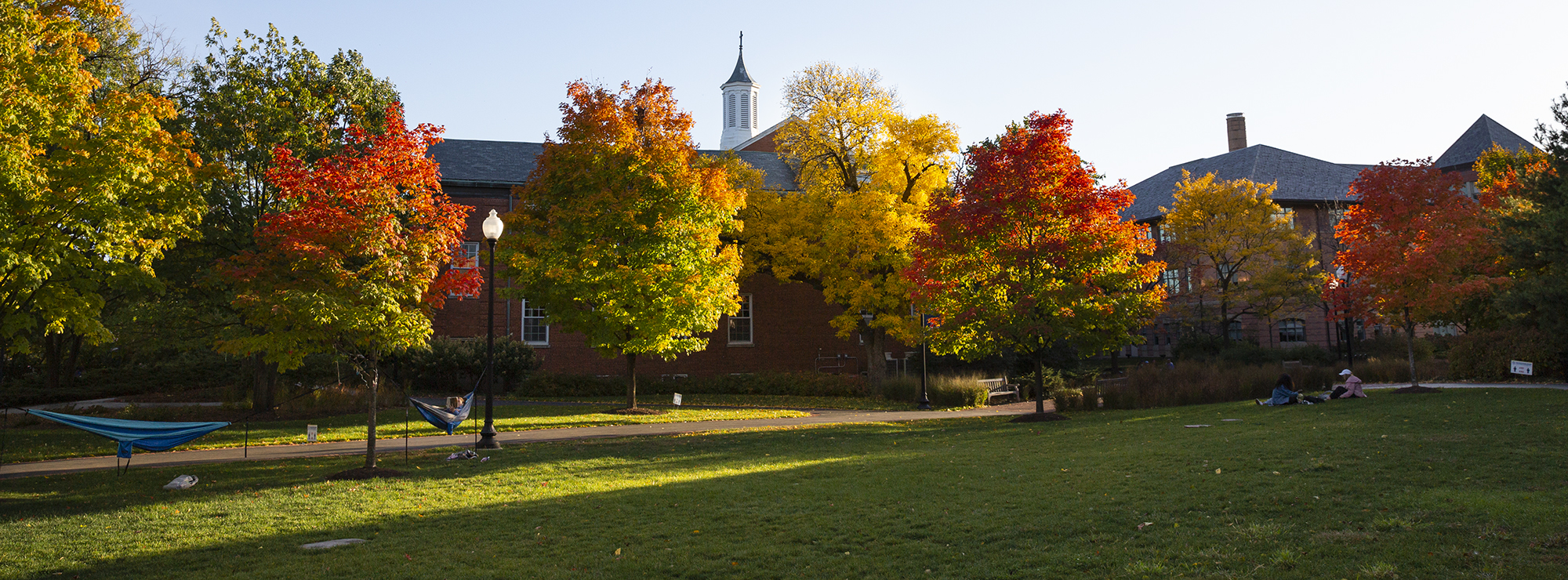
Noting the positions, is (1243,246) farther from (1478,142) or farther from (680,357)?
(680,357)

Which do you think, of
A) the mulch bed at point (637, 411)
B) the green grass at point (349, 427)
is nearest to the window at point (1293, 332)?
the green grass at point (349, 427)

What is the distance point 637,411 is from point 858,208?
10455 millimetres

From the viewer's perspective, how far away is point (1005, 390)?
29.1 m

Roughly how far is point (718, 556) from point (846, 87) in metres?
26.9

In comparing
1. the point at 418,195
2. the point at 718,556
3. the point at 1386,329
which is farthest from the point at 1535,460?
the point at 1386,329

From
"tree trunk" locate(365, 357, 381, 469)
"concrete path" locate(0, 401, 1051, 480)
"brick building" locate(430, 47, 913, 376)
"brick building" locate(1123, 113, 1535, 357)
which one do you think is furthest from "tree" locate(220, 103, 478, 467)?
"brick building" locate(1123, 113, 1535, 357)

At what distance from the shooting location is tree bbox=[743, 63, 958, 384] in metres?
28.1

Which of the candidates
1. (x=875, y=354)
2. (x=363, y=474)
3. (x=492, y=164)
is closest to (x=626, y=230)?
(x=363, y=474)

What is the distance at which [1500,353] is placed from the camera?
69.8 ft

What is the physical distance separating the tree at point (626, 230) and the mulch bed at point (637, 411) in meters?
0.13

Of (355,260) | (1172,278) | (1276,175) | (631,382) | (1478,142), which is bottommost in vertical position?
(631,382)

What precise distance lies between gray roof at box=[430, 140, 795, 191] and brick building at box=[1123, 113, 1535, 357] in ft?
70.8

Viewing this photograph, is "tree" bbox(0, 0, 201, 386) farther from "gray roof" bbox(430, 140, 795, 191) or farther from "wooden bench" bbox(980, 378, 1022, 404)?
"wooden bench" bbox(980, 378, 1022, 404)

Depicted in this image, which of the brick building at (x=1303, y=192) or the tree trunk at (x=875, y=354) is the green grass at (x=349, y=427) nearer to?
the tree trunk at (x=875, y=354)
